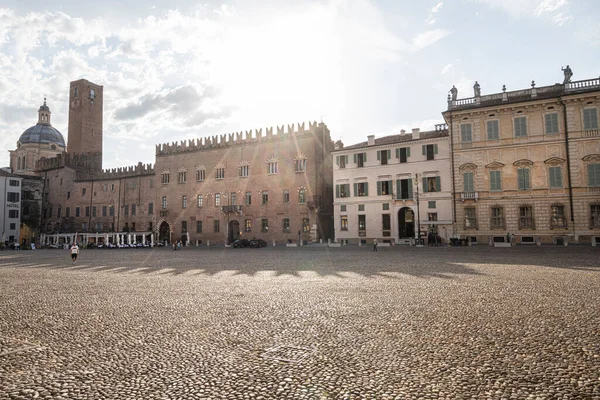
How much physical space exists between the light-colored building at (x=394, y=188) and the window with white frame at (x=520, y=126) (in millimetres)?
5494

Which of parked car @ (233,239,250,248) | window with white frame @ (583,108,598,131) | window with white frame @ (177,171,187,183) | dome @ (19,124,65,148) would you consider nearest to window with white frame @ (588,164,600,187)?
window with white frame @ (583,108,598,131)

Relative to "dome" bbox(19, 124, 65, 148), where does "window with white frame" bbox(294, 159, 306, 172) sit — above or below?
below

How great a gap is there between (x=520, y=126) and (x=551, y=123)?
6.96ft

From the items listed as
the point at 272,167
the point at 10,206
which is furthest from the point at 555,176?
the point at 10,206

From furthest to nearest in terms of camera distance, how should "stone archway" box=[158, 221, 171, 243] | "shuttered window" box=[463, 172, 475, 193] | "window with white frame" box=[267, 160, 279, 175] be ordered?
"stone archway" box=[158, 221, 171, 243], "window with white frame" box=[267, 160, 279, 175], "shuttered window" box=[463, 172, 475, 193]

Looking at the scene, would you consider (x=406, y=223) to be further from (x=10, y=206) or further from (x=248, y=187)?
(x=10, y=206)

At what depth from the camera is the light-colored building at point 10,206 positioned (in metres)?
59.2

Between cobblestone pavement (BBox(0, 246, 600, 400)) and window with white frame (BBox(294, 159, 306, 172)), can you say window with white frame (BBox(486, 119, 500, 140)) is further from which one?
cobblestone pavement (BBox(0, 246, 600, 400))

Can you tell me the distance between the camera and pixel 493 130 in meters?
32.0

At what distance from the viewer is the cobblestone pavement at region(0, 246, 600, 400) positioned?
3.94 meters

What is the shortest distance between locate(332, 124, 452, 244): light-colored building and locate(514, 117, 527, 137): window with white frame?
18.0 feet

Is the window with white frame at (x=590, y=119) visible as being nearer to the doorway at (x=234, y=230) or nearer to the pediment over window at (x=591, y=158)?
the pediment over window at (x=591, y=158)

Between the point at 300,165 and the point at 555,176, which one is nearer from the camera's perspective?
the point at 555,176

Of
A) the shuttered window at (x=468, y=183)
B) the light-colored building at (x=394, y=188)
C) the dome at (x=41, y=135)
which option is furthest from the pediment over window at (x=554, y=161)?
the dome at (x=41, y=135)
